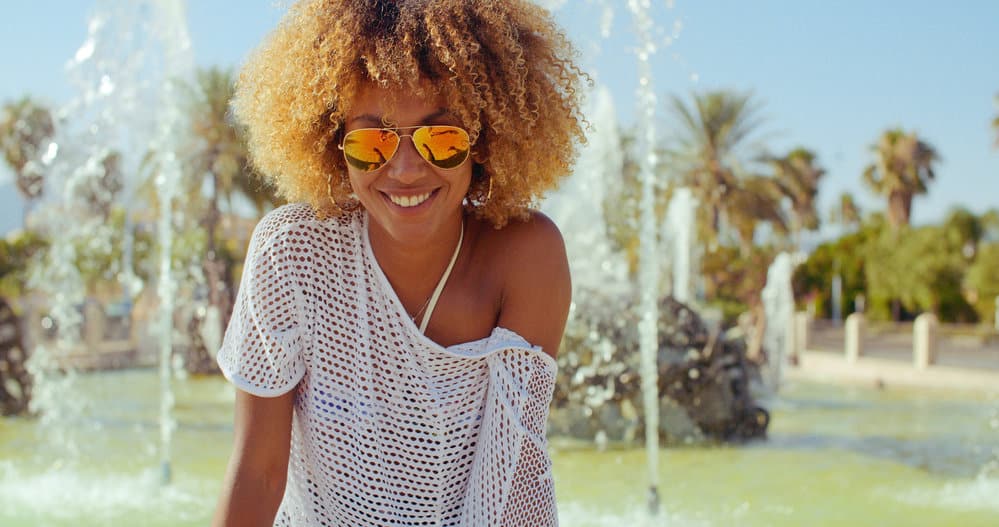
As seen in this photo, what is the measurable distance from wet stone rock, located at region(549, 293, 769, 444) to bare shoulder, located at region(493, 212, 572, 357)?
20.3 feet

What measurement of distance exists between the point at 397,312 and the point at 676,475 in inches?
221

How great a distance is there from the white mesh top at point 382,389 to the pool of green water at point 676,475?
12.4 feet

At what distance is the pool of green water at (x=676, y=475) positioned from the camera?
559cm

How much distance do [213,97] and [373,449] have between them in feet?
60.3

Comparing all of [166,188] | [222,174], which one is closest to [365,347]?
[166,188]

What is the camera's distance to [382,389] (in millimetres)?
1612

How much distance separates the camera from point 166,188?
402 inches

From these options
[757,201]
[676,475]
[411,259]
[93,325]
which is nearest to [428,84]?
[411,259]

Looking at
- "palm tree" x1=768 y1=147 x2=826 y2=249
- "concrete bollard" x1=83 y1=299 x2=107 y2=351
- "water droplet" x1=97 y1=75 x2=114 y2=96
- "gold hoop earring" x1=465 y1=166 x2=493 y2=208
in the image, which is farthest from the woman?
"palm tree" x1=768 y1=147 x2=826 y2=249

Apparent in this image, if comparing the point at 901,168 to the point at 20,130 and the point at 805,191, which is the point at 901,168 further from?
the point at 20,130

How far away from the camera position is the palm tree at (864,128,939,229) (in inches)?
1634

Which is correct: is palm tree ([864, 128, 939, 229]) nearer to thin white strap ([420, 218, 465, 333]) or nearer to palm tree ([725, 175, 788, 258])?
palm tree ([725, 175, 788, 258])

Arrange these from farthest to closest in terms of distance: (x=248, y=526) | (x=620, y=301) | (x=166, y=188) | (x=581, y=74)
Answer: (x=166, y=188), (x=620, y=301), (x=581, y=74), (x=248, y=526)

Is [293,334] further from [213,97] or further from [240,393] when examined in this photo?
[213,97]
